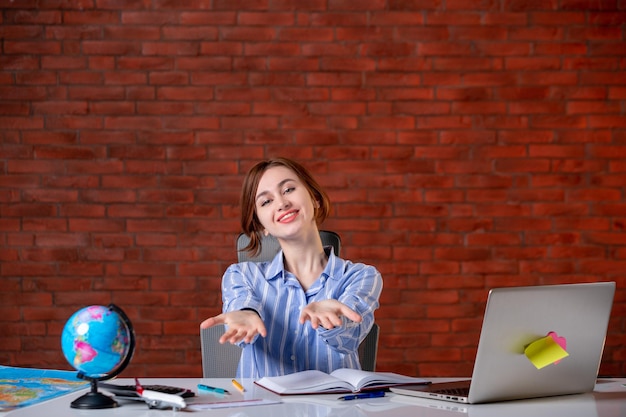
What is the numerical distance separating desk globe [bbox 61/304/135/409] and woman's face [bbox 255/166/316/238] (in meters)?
0.77

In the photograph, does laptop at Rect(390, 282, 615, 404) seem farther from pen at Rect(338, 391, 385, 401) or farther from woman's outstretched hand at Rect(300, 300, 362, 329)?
woman's outstretched hand at Rect(300, 300, 362, 329)

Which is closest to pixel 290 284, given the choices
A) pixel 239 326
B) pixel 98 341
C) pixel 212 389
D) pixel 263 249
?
pixel 263 249

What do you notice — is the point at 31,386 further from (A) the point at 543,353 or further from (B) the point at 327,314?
(A) the point at 543,353

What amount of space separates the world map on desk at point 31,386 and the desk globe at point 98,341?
0.68 ft

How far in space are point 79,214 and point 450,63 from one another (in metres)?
1.81

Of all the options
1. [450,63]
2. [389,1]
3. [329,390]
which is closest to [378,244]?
[450,63]

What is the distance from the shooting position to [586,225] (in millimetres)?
3525

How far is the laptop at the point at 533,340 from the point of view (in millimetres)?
Answer: 1460

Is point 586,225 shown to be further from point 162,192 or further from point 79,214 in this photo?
point 79,214

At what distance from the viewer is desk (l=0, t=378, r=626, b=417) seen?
147 cm

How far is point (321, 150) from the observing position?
11.4 feet

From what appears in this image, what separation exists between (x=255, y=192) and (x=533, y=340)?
3.52 feet

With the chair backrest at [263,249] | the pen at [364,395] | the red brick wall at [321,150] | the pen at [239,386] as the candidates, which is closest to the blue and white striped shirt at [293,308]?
the chair backrest at [263,249]

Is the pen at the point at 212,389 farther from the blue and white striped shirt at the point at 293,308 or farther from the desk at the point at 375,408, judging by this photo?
the blue and white striped shirt at the point at 293,308
